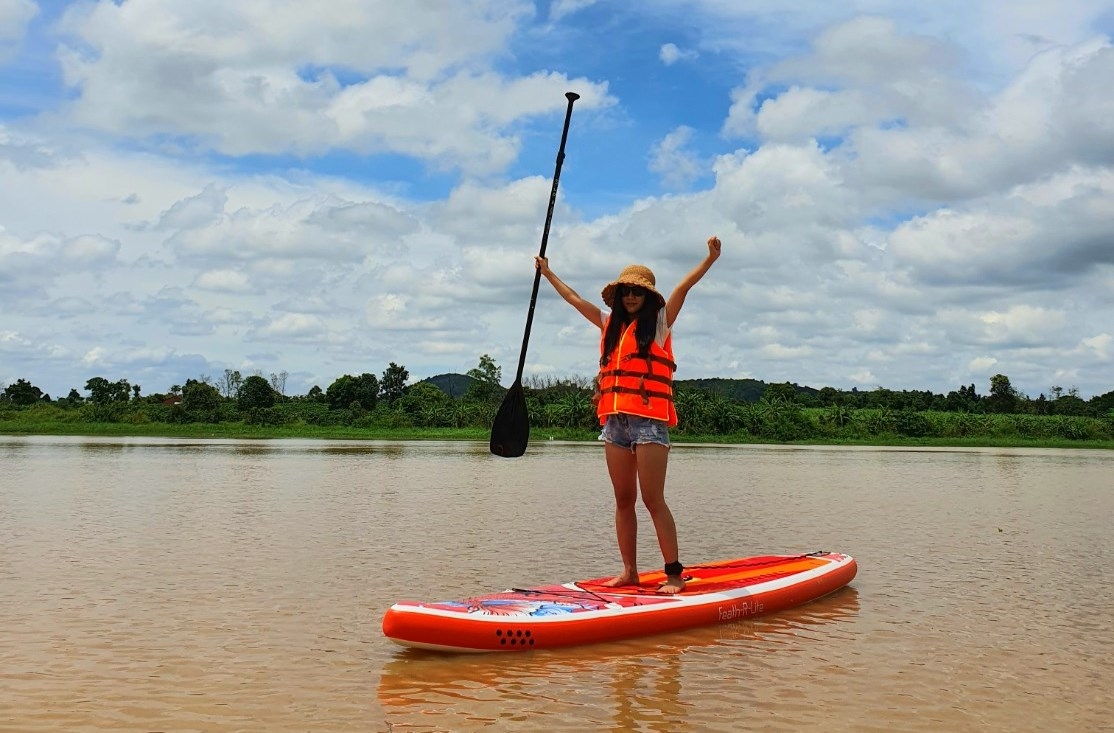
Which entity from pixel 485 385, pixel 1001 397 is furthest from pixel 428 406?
pixel 1001 397

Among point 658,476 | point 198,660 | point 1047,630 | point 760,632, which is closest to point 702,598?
point 760,632

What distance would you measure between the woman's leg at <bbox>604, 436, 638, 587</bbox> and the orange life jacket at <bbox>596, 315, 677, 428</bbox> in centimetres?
31

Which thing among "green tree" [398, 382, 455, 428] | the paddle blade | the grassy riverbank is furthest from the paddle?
"green tree" [398, 382, 455, 428]

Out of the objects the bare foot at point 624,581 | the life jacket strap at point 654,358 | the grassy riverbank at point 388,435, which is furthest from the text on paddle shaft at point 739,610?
the grassy riverbank at point 388,435

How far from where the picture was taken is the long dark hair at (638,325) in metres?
6.26

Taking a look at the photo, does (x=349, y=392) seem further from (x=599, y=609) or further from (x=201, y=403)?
(x=599, y=609)

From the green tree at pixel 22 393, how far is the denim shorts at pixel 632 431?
62478 mm

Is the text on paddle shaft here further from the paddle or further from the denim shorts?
the paddle

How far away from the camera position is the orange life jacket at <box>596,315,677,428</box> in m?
6.21

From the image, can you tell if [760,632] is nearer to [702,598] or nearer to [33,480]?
[702,598]

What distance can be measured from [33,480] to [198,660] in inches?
558

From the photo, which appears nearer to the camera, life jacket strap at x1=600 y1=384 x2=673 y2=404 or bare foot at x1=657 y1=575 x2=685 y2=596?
Answer: life jacket strap at x1=600 y1=384 x2=673 y2=404

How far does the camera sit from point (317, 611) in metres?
6.56

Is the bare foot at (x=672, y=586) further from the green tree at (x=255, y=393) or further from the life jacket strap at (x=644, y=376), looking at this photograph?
the green tree at (x=255, y=393)
